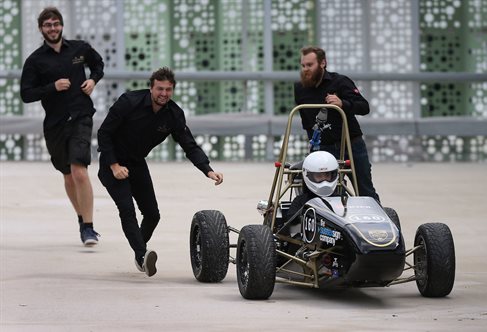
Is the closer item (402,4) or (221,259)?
(221,259)

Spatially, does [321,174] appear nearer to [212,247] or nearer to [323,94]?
[212,247]

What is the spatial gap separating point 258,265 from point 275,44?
17062 mm

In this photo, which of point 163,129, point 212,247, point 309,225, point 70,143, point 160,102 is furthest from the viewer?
point 70,143

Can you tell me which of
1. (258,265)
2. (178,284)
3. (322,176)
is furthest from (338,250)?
(178,284)

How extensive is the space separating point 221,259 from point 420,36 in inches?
651

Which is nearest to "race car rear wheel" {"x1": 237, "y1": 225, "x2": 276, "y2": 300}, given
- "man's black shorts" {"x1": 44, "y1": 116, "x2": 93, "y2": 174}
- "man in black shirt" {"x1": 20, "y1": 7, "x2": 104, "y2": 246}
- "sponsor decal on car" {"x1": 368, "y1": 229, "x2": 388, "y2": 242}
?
"sponsor decal on car" {"x1": 368, "y1": 229, "x2": 388, "y2": 242}

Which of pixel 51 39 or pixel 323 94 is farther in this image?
pixel 51 39

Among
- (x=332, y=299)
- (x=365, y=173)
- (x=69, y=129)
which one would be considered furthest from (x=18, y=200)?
(x=332, y=299)

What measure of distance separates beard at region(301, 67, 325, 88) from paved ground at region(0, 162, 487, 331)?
1.53 m

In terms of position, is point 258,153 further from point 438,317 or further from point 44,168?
point 438,317

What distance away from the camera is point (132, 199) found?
11.4m

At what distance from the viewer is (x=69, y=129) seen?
13.3 metres

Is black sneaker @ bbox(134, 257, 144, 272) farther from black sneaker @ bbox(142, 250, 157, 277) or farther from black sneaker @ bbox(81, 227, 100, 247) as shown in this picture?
black sneaker @ bbox(81, 227, 100, 247)

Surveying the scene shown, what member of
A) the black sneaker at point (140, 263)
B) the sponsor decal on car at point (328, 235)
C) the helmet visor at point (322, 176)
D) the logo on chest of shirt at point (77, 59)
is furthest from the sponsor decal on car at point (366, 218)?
the logo on chest of shirt at point (77, 59)
